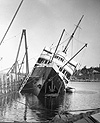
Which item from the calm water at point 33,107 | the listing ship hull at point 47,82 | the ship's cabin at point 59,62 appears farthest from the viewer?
the ship's cabin at point 59,62

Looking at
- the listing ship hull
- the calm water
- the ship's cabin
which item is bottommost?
the calm water

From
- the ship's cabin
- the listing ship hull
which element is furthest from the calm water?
the ship's cabin

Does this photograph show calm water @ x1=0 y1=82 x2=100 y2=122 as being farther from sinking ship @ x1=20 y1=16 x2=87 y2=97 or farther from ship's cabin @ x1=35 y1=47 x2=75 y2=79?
ship's cabin @ x1=35 y1=47 x2=75 y2=79

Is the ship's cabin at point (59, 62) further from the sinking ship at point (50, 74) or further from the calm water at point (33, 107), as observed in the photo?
the calm water at point (33, 107)

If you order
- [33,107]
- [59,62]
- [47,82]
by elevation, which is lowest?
[33,107]

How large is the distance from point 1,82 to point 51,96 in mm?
4395

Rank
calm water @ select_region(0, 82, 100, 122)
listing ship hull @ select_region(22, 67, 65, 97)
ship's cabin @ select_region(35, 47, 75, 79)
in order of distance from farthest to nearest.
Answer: ship's cabin @ select_region(35, 47, 75, 79) → listing ship hull @ select_region(22, 67, 65, 97) → calm water @ select_region(0, 82, 100, 122)

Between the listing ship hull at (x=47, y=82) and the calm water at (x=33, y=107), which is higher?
the listing ship hull at (x=47, y=82)

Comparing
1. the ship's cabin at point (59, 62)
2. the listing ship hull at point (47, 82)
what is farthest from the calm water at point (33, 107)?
the ship's cabin at point (59, 62)

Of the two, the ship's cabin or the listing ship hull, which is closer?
the listing ship hull

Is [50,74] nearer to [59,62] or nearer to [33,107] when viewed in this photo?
[59,62]

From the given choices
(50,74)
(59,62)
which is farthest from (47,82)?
(59,62)

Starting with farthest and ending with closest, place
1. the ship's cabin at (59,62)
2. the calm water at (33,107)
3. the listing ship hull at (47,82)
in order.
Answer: the ship's cabin at (59,62), the listing ship hull at (47,82), the calm water at (33,107)

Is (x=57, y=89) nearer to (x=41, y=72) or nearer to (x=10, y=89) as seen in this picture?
(x=41, y=72)
